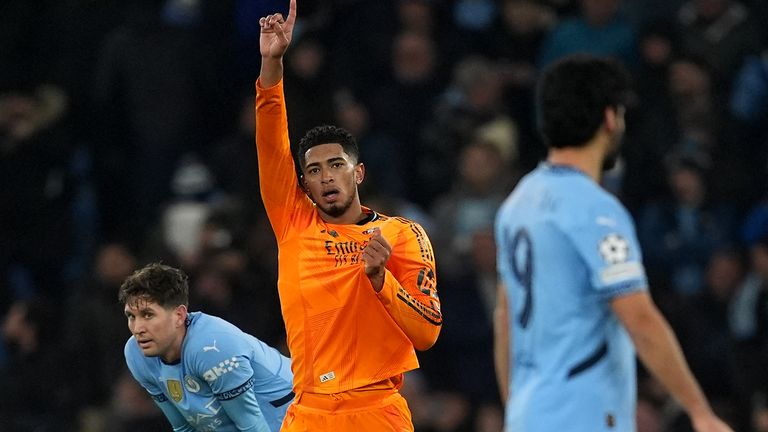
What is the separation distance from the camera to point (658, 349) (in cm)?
443

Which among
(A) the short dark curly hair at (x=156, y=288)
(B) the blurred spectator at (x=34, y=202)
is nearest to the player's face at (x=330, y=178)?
(A) the short dark curly hair at (x=156, y=288)

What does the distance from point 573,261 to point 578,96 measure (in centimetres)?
50

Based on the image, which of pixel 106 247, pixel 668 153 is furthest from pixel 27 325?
pixel 668 153

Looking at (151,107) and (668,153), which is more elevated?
(151,107)

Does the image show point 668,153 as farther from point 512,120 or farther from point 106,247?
point 106,247

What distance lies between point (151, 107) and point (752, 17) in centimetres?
507

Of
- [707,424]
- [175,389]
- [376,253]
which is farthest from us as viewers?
[175,389]

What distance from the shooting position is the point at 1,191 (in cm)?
1291

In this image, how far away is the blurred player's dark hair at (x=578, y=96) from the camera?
461 cm

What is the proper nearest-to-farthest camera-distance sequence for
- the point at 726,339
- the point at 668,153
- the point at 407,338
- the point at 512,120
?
the point at 407,338
the point at 726,339
the point at 668,153
the point at 512,120

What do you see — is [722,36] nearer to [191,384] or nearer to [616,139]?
[191,384]

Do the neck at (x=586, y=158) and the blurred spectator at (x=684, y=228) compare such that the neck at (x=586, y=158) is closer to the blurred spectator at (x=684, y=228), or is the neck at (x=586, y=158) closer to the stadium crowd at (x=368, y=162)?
the stadium crowd at (x=368, y=162)

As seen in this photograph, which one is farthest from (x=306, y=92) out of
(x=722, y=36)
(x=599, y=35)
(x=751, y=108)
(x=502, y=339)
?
(x=502, y=339)

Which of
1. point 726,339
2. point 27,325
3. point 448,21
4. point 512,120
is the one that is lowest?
point 726,339
